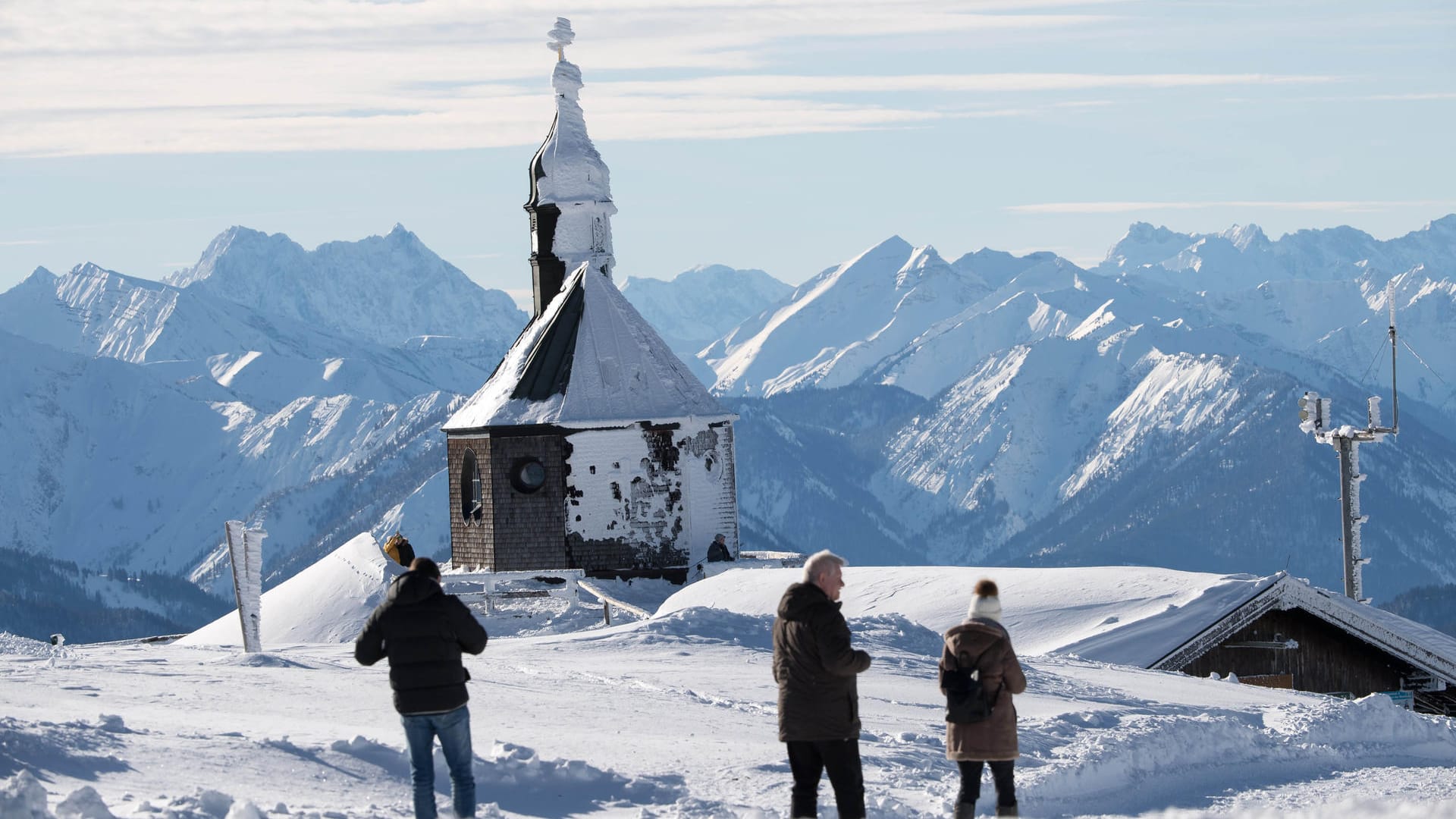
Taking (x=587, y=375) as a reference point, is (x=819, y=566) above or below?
below

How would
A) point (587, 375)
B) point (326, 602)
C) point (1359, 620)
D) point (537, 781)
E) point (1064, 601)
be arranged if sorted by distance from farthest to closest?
point (587, 375) → point (326, 602) → point (1359, 620) → point (1064, 601) → point (537, 781)

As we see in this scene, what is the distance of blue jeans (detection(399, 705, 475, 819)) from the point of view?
37.1 ft

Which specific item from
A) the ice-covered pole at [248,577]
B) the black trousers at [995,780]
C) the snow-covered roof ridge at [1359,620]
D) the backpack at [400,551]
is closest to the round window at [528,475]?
the snow-covered roof ridge at [1359,620]

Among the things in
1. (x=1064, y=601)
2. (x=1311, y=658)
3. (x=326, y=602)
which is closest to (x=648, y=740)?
(x=1064, y=601)

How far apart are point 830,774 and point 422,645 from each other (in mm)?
2496

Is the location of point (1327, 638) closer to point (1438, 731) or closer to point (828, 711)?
point (1438, 731)

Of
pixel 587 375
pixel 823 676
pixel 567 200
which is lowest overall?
pixel 823 676

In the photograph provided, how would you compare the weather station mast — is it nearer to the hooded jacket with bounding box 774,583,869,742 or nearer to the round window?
the round window

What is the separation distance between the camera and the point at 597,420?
3631 centimetres

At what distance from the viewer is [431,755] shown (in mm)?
11414

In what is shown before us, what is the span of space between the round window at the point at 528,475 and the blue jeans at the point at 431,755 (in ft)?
81.8

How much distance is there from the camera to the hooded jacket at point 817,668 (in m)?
11.0

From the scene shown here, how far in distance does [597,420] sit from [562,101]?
839 cm

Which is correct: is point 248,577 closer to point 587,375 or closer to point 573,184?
point 587,375
